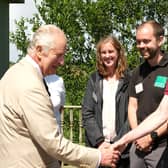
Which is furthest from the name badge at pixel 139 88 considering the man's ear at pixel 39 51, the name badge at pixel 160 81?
the man's ear at pixel 39 51

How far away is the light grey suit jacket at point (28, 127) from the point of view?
324cm

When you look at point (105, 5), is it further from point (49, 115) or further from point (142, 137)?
point (49, 115)

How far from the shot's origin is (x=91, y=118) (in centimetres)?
486

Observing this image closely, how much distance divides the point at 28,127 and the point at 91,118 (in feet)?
5.35

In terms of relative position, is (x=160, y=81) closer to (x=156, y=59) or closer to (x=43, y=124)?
(x=156, y=59)

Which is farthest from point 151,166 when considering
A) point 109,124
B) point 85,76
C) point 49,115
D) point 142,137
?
point 85,76

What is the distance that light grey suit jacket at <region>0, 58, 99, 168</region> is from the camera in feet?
10.6

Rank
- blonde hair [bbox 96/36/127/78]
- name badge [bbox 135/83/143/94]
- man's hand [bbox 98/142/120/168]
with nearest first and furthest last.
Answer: man's hand [bbox 98/142/120/168] < name badge [bbox 135/83/143/94] < blonde hair [bbox 96/36/127/78]

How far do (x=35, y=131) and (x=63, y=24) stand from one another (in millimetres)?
8017

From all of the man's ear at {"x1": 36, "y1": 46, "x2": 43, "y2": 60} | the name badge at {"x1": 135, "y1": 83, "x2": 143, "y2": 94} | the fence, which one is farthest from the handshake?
the fence

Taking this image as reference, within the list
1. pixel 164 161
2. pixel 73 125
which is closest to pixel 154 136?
pixel 164 161

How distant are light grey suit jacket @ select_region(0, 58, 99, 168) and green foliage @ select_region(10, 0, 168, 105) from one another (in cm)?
760

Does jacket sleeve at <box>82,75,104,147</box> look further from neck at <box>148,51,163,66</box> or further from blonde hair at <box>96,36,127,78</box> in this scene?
neck at <box>148,51,163,66</box>

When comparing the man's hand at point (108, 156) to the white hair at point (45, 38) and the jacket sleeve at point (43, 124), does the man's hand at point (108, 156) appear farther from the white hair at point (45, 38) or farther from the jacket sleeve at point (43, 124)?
the white hair at point (45, 38)
